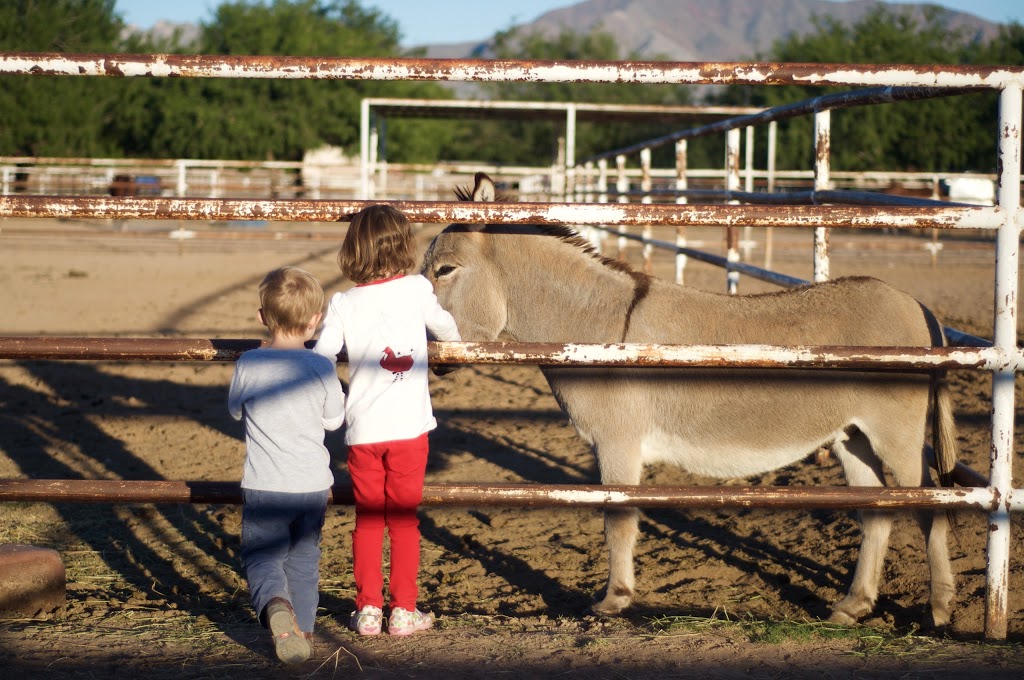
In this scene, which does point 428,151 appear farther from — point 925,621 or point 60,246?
point 925,621

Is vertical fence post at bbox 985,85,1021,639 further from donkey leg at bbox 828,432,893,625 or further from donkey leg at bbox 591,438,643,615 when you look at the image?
donkey leg at bbox 591,438,643,615

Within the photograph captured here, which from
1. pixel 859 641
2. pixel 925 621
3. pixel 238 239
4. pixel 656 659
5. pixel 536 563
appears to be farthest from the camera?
pixel 238 239

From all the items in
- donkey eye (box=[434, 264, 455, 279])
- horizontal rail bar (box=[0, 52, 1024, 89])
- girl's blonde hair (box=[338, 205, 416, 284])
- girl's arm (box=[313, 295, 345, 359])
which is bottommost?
girl's arm (box=[313, 295, 345, 359])

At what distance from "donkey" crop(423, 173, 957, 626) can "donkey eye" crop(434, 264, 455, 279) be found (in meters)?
0.32

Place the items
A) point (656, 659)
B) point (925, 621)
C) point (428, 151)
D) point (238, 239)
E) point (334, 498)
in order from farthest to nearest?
point (428, 151), point (238, 239), point (925, 621), point (334, 498), point (656, 659)

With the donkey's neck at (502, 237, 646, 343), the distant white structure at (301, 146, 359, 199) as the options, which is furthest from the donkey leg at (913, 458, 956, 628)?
the distant white structure at (301, 146, 359, 199)

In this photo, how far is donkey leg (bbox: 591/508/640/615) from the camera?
3535mm

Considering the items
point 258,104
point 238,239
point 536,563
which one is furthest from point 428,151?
point 536,563

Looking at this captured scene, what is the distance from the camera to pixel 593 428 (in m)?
3.62

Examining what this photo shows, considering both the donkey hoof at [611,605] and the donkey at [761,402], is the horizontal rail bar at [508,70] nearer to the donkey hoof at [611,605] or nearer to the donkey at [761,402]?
the donkey at [761,402]

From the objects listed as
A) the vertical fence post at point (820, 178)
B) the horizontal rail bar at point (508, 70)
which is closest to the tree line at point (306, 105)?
the vertical fence post at point (820, 178)

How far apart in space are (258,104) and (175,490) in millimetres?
39565

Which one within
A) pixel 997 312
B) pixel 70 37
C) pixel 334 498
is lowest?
pixel 334 498

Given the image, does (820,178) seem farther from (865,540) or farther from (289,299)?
(289,299)
